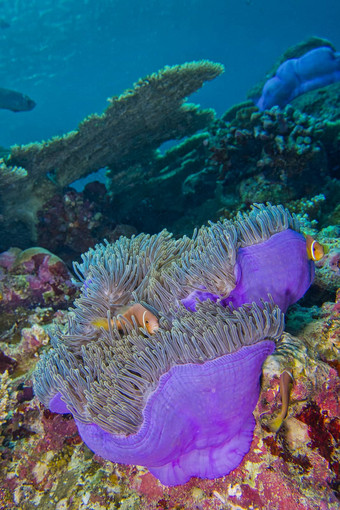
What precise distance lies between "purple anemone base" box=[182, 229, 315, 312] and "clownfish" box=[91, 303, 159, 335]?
0.27 m

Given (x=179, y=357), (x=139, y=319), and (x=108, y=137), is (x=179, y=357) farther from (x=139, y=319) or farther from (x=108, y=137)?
(x=108, y=137)

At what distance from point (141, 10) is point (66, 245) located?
1808 inches

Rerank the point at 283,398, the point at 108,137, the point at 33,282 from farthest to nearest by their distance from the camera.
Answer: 1. the point at 108,137
2. the point at 33,282
3. the point at 283,398

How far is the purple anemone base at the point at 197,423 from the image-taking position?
1.44 meters

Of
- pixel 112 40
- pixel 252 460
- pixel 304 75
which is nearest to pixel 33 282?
pixel 252 460

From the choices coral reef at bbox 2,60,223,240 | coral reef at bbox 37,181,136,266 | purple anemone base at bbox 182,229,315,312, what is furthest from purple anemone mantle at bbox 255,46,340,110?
purple anemone base at bbox 182,229,315,312

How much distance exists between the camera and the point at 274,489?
1.47 m

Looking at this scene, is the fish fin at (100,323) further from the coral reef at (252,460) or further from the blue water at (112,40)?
the blue water at (112,40)

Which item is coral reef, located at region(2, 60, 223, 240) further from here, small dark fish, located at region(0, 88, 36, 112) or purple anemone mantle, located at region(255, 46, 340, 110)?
small dark fish, located at region(0, 88, 36, 112)

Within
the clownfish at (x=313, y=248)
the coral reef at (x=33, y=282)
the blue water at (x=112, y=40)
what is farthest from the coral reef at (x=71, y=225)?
the blue water at (x=112, y=40)

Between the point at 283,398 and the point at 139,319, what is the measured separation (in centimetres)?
91

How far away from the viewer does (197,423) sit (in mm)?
1528

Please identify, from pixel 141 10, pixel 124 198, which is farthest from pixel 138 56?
pixel 124 198

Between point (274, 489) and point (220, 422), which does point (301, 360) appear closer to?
point (220, 422)
